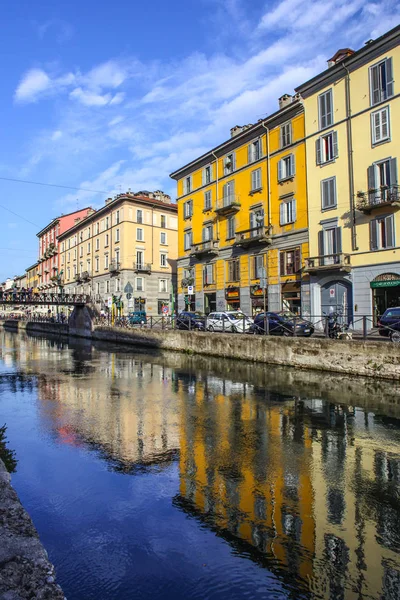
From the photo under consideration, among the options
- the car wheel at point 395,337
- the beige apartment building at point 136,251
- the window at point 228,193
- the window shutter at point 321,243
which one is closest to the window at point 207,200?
the window at point 228,193

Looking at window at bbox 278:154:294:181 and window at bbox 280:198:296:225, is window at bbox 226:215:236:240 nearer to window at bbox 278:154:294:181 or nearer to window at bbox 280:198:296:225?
window at bbox 280:198:296:225

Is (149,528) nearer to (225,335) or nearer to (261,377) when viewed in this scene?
(261,377)

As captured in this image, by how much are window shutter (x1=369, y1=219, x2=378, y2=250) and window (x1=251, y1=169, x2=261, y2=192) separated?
447 inches

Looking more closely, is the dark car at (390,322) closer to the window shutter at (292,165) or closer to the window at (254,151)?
the window shutter at (292,165)

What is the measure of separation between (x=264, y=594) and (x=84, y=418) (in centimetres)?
701

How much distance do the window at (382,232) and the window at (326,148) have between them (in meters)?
5.82

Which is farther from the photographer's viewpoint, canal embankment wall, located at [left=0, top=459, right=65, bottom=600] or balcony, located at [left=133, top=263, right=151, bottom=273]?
balcony, located at [left=133, top=263, right=151, bottom=273]

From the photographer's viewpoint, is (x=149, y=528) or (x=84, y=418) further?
(x=84, y=418)

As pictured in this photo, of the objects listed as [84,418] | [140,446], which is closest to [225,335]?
[84,418]

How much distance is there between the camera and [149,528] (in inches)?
184

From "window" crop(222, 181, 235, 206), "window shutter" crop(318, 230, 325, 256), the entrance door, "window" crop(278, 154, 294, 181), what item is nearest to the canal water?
the entrance door

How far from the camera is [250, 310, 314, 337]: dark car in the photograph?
20219 millimetres

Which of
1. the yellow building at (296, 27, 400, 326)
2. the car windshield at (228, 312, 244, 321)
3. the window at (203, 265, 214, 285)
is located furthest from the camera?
the window at (203, 265, 214, 285)

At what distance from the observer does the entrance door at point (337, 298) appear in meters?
27.0
